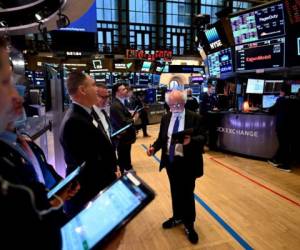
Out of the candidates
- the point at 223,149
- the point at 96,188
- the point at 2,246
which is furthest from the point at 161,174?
the point at 2,246

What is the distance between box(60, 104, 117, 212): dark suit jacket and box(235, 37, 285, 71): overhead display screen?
16.8ft

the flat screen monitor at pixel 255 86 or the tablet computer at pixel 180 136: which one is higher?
the flat screen monitor at pixel 255 86

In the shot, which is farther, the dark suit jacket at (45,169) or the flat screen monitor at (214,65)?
the flat screen monitor at (214,65)

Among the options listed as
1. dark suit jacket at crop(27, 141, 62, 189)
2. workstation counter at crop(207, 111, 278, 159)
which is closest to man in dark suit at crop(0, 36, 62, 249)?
dark suit jacket at crop(27, 141, 62, 189)

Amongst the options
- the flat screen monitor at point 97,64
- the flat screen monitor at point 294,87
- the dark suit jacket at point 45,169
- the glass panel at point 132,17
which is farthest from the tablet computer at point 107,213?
the glass panel at point 132,17

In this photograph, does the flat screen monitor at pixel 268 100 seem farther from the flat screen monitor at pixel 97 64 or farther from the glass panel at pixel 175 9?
the glass panel at pixel 175 9

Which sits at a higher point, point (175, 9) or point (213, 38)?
point (175, 9)

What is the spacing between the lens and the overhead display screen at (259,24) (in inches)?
220

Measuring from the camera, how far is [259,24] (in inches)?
234

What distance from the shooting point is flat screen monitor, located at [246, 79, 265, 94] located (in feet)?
25.5

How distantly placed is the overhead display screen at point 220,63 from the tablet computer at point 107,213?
6.63 metres

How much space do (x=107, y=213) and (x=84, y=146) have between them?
3.95 feet

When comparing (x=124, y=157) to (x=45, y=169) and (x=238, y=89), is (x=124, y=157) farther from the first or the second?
(x=238, y=89)

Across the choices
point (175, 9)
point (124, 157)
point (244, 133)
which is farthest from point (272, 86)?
point (175, 9)
